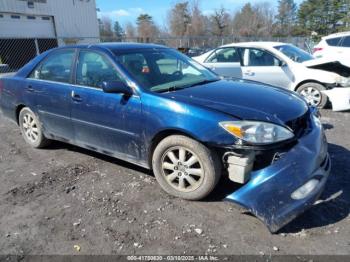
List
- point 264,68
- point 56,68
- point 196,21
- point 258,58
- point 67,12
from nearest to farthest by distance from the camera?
point 56,68 → point 264,68 → point 258,58 → point 67,12 → point 196,21

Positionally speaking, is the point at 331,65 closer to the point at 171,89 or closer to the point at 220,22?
the point at 171,89

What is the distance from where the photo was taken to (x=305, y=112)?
3.28 metres

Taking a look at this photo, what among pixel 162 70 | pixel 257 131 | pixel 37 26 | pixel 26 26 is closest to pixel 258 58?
pixel 162 70

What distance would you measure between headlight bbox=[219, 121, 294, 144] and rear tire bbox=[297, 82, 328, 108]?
15.8ft

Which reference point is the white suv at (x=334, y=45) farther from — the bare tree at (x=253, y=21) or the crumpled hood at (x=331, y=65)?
the bare tree at (x=253, y=21)

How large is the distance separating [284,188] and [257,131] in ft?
1.77

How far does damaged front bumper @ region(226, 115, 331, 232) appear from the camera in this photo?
8.79 feet

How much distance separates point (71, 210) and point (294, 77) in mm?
6036

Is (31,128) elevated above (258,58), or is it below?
below

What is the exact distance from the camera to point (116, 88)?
11.4ft

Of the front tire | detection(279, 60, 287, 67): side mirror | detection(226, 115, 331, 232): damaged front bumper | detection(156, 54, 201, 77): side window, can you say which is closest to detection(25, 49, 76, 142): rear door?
detection(156, 54, 201, 77): side window

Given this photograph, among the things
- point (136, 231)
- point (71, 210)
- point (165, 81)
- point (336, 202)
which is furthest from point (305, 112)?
point (71, 210)

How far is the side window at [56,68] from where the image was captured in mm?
4285

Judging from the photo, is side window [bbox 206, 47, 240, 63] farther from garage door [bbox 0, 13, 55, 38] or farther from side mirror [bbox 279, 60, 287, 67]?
garage door [bbox 0, 13, 55, 38]
